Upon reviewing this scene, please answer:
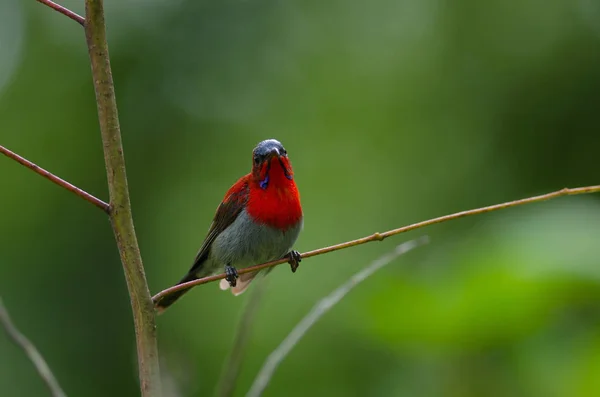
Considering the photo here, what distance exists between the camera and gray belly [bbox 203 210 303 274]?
15.3ft

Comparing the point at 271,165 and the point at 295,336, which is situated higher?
the point at 271,165

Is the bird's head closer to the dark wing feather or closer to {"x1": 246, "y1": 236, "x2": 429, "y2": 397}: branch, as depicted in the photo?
the dark wing feather

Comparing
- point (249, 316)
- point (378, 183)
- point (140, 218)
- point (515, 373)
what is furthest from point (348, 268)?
point (249, 316)

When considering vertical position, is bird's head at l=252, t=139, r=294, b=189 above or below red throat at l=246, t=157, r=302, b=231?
above

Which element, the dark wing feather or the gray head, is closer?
the gray head

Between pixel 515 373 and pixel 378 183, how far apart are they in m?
9.41

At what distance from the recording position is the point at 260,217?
4672mm

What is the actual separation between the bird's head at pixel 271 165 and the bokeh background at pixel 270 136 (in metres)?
2.53

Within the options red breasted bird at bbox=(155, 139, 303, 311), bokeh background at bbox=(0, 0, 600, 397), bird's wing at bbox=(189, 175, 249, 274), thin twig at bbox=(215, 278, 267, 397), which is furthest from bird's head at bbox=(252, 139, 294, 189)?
bokeh background at bbox=(0, 0, 600, 397)

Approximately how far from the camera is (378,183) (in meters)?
12.9

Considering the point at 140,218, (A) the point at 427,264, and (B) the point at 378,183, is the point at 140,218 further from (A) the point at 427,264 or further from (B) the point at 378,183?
(A) the point at 427,264

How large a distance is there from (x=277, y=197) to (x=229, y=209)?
1.47 feet

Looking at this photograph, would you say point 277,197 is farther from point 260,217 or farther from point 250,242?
point 250,242

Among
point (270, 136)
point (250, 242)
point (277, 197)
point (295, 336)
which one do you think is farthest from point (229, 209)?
point (270, 136)
